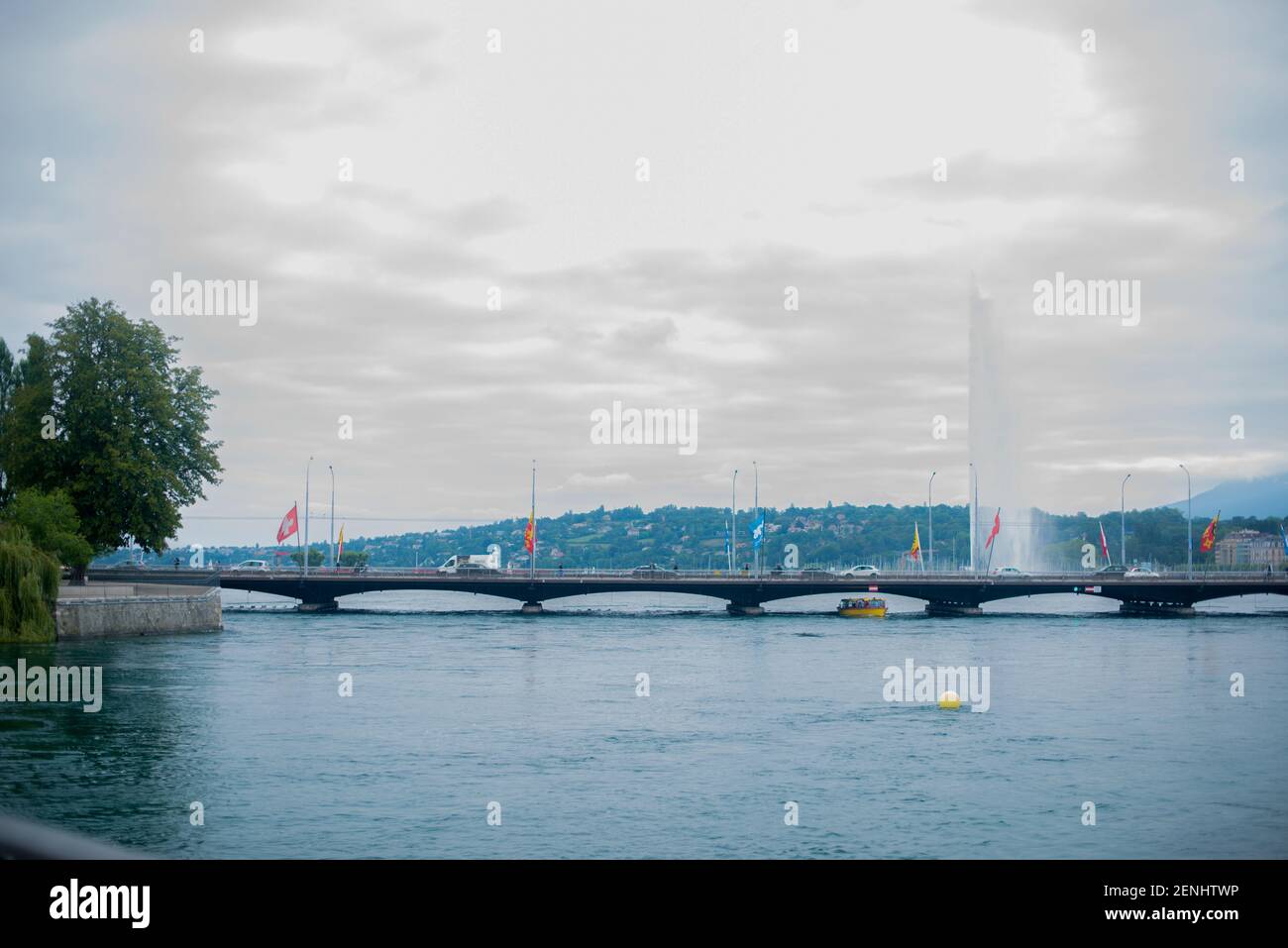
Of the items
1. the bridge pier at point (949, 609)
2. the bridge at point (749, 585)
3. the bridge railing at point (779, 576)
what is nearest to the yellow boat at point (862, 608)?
the bridge railing at point (779, 576)

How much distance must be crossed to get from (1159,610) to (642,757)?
108 metres

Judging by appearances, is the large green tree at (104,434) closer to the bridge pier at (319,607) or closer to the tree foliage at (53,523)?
the tree foliage at (53,523)

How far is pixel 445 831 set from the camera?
24203mm

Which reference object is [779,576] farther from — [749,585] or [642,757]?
[642,757]

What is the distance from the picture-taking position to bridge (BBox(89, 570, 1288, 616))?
373 ft

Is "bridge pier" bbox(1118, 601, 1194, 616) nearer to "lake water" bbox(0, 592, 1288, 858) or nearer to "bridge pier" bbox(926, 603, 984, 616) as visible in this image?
"bridge pier" bbox(926, 603, 984, 616)

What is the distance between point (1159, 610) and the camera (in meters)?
128

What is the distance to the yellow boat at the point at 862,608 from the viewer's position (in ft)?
403

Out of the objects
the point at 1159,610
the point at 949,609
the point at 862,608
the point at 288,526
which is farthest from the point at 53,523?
the point at 1159,610

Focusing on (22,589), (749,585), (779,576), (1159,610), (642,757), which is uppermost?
(22,589)

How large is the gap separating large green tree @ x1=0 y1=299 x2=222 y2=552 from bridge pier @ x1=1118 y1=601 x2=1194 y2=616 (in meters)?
94.3

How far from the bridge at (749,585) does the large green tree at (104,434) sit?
32.6 meters

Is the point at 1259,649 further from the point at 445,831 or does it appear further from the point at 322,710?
the point at 445,831

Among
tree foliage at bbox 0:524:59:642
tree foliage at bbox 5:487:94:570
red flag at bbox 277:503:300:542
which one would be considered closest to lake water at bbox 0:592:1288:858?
tree foliage at bbox 0:524:59:642
